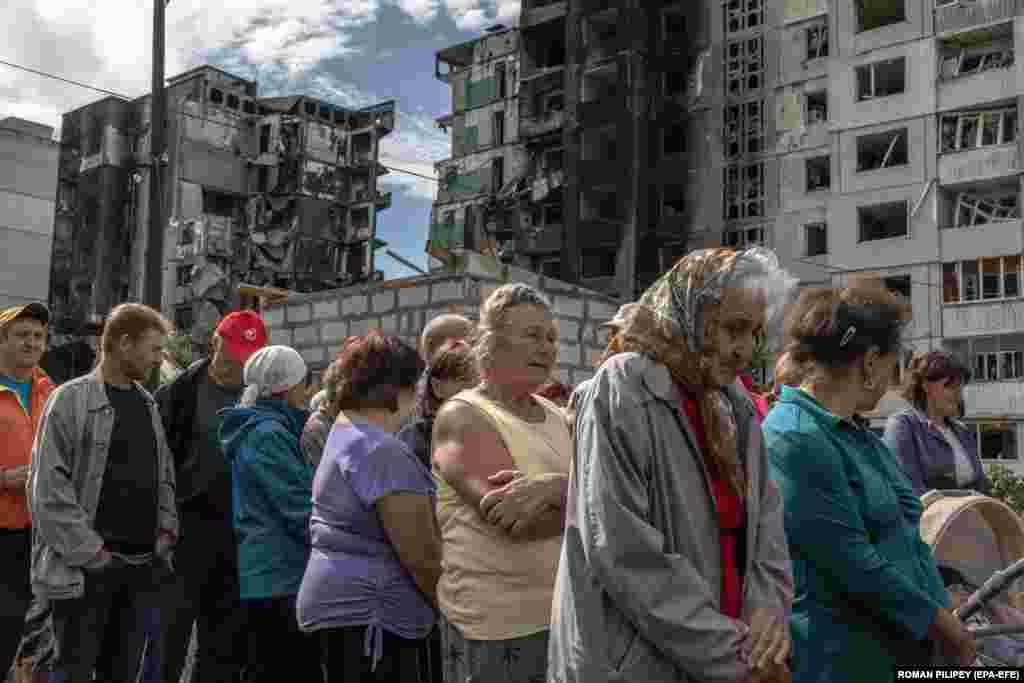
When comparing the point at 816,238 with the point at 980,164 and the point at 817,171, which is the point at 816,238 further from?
the point at 980,164

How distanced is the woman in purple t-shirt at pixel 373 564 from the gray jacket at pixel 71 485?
4.73 feet

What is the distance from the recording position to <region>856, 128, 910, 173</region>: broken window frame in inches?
1495

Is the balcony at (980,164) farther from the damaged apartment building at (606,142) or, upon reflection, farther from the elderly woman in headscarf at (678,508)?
the elderly woman in headscarf at (678,508)

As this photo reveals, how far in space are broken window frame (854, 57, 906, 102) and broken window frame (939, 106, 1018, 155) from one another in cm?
256

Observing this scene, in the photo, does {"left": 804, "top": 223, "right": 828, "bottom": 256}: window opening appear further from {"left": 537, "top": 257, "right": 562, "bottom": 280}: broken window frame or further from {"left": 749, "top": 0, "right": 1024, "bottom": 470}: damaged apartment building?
{"left": 537, "top": 257, "right": 562, "bottom": 280}: broken window frame

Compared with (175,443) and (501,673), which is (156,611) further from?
(501,673)

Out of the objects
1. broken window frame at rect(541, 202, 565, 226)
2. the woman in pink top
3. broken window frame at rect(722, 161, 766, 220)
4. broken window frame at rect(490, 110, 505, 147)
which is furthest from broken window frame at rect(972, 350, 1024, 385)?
the woman in pink top

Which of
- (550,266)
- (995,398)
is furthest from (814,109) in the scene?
(995,398)

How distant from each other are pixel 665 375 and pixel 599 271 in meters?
44.0

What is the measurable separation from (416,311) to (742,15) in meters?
39.7

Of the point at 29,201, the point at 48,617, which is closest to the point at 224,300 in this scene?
the point at 29,201

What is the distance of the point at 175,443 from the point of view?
5484 mm

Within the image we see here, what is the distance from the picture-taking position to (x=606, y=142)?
46250 millimetres

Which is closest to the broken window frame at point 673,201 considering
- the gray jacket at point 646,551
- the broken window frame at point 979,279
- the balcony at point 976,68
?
the balcony at point 976,68
